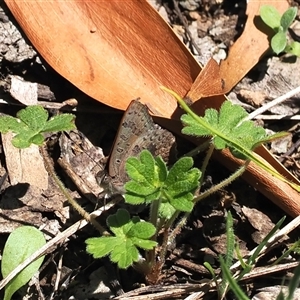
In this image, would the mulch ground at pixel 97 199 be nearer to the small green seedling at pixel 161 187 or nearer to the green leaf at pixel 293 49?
the green leaf at pixel 293 49

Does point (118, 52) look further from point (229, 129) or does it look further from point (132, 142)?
point (229, 129)

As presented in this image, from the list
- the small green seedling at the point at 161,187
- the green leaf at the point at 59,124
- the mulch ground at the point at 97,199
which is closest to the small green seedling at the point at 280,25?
the mulch ground at the point at 97,199

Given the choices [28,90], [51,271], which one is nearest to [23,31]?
[28,90]

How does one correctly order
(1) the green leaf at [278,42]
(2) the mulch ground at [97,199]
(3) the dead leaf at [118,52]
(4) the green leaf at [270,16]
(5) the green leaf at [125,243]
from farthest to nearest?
(4) the green leaf at [270,16]
(1) the green leaf at [278,42]
(3) the dead leaf at [118,52]
(2) the mulch ground at [97,199]
(5) the green leaf at [125,243]

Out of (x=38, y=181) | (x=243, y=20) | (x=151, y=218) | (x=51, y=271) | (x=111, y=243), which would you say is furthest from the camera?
(x=243, y=20)

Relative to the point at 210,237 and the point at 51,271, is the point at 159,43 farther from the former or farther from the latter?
the point at 51,271

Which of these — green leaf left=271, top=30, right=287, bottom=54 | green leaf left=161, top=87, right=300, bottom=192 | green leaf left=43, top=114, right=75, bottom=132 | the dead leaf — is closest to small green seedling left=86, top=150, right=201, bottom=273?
green leaf left=161, top=87, right=300, bottom=192

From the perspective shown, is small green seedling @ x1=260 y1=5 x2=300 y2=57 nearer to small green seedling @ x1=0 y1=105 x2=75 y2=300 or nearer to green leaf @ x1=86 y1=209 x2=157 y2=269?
small green seedling @ x1=0 y1=105 x2=75 y2=300
